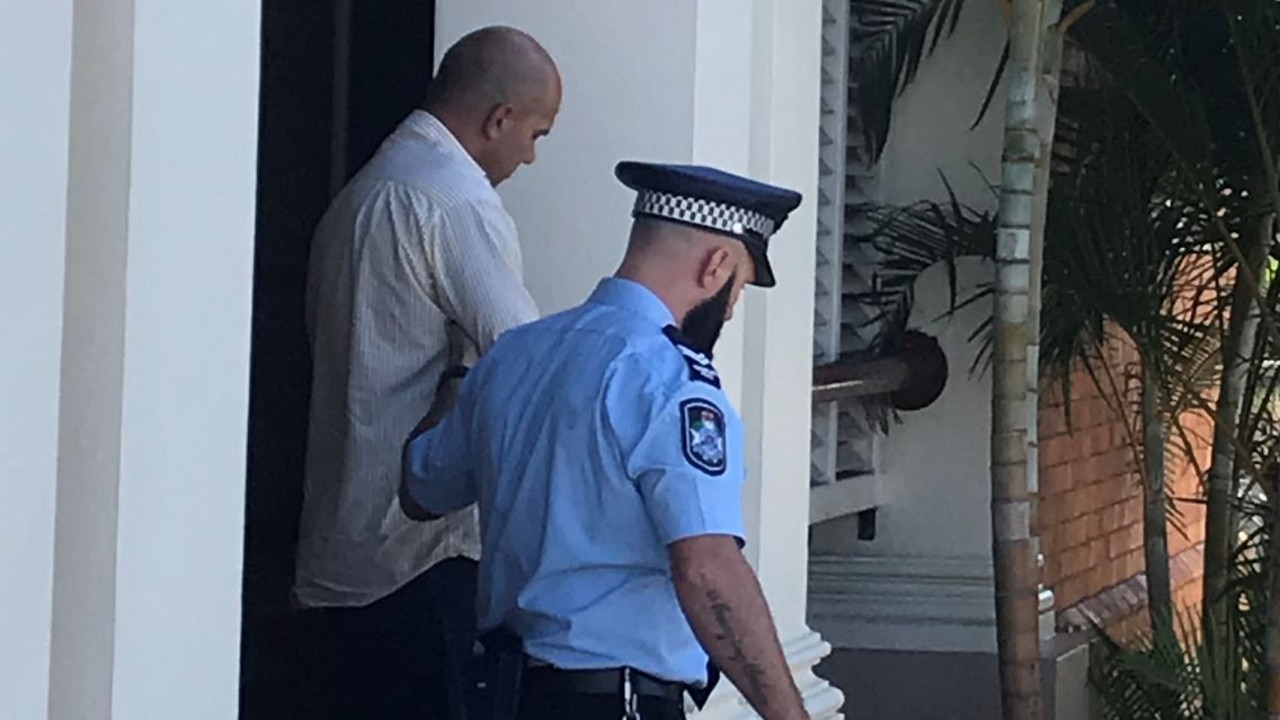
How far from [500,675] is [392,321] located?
0.67 metres

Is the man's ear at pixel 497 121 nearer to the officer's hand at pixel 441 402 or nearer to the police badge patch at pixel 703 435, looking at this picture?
the officer's hand at pixel 441 402

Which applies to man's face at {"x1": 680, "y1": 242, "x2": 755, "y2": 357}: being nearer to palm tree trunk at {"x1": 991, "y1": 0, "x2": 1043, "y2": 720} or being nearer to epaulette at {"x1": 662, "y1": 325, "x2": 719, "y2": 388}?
epaulette at {"x1": 662, "y1": 325, "x2": 719, "y2": 388}

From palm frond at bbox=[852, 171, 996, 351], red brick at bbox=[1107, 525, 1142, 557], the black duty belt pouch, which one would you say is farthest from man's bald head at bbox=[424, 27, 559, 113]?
red brick at bbox=[1107, 525, 1142, 557]

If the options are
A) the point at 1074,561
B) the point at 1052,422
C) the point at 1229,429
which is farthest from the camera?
the point at 1074,561

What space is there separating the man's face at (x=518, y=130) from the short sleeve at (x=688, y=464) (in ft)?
2.51

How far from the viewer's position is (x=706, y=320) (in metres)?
3.03

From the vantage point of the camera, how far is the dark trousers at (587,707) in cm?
301

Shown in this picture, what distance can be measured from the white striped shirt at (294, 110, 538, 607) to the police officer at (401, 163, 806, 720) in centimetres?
31

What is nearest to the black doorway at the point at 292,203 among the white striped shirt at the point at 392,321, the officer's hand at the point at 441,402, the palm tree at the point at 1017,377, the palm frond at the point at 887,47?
the white striped shirt at the point at 392,321

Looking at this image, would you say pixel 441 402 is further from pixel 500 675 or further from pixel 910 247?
pixel 910 247

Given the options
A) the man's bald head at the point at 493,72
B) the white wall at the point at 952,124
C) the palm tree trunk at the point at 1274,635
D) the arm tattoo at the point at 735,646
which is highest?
the white wall at the point at 952,124

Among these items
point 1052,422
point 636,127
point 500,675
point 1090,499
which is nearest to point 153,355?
point 500,675

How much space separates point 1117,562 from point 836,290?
7.57 feet

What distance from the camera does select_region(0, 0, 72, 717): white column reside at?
2312mm
